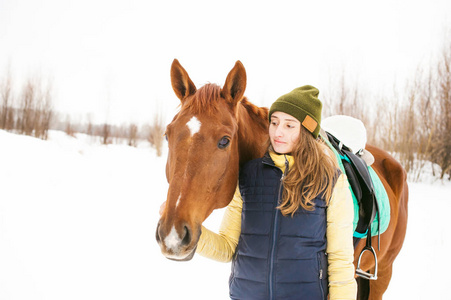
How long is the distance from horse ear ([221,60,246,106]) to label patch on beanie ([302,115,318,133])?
1.36 feet

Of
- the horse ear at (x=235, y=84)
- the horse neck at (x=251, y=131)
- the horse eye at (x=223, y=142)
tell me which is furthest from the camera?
the horse neck at (x=251, y=131)

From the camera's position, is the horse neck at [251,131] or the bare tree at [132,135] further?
the bare tree at [132,135]

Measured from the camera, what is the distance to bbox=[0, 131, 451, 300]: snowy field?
3.66 meters

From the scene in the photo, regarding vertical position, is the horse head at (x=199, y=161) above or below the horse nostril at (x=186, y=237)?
above

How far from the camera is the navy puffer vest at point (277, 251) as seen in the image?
1300 mm

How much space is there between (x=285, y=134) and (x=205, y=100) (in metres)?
0.50

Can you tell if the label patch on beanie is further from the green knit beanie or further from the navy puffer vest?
the navy puffer vest

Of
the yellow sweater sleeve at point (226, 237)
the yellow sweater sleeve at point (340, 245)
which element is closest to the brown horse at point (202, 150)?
the yellow sweater sleeve at point (226, 237)

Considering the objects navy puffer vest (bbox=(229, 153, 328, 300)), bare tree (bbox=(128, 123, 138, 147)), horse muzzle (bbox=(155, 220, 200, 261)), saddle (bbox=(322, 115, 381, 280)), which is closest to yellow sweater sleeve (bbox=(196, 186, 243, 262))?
navy puffer vest (bbox=(229, 153, 328, 300))

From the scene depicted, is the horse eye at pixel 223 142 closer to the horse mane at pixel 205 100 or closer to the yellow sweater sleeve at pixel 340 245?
the horse mane at pixel 205 100

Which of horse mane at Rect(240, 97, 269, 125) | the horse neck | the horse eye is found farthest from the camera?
horse mane at Rect(240, 97, 269, 125)

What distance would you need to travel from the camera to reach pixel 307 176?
1.45 meters

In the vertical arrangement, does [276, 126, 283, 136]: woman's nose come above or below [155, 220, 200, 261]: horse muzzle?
above

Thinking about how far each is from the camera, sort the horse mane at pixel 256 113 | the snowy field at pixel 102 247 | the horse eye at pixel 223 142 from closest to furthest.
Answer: the horse eye at pixel 223 142
the horse mane at pixel 256 113
the snowy field at pixel 102 247
